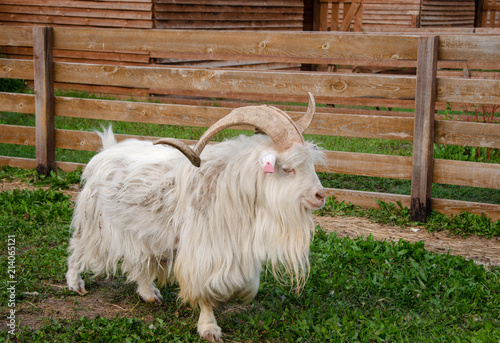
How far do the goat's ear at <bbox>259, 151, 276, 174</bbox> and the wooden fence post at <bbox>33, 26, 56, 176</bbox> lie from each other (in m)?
4.65

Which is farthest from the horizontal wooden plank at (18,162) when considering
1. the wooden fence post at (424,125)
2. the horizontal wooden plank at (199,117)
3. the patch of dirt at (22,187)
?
the wooden fence post at (424,125)

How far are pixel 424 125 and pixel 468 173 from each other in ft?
2.14

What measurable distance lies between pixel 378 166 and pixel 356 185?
1077 millimetres

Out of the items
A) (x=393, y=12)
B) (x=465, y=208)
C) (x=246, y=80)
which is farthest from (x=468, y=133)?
(x=393, y=12)

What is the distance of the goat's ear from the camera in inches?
123

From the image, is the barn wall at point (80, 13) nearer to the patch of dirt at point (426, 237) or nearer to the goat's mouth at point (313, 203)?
the patch of dirt at point (426, 237)

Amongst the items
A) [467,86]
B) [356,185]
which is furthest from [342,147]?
[467,86]

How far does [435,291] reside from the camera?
4.03 m

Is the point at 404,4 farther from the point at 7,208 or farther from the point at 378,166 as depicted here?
the point at 7,208

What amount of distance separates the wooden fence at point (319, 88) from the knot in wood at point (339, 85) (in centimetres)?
1

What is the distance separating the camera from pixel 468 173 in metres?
5.48

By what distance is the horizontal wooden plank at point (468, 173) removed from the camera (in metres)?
5.38

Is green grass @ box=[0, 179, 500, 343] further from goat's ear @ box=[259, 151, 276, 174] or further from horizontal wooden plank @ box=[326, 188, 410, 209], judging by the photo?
goat's ear @ box=[259, 151, 276, 174]

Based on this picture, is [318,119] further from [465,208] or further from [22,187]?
[22,187]
